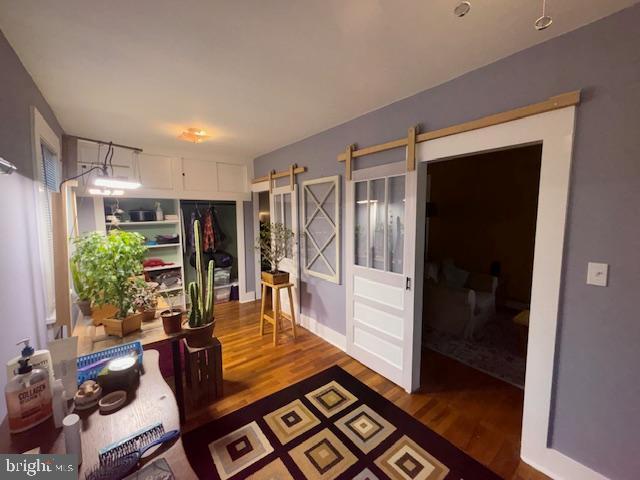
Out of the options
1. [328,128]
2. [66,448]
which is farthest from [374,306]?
[66,448]

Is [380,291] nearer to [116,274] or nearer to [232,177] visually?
[116,274]

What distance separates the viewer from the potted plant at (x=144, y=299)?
1.84 meters

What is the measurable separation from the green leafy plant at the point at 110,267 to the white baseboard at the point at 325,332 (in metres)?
2.05

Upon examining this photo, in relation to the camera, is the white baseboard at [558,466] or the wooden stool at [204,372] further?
the wooden stool at [204,372]

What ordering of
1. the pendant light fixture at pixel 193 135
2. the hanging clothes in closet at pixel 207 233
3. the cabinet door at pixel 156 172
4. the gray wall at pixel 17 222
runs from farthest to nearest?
the hanging clothes in closet at pixel 207 233 < the cabinet door at pixel 156 172 < the pendant light fixture at pixel 193 135 < the gray wall at pixel 17 222

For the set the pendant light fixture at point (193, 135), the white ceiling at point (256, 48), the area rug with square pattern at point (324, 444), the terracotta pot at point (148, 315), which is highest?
the white ceiling at point (256, 48)

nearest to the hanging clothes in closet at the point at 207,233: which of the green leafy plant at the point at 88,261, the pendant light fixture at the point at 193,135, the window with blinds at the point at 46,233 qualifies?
the pendant light fixture at the point at 193,135

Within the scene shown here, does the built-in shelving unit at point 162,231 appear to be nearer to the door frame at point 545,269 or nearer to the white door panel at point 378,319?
the white door panel at point 378,319

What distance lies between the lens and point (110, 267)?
170 centimetres

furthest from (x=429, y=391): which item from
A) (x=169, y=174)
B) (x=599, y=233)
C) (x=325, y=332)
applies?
(x=169, y=174)

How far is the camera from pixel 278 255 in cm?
346

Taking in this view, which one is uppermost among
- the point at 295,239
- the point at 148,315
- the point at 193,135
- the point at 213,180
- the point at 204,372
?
the point at 193,135

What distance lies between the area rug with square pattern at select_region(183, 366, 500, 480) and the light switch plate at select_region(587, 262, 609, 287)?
4.08ft

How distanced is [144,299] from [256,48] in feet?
5.90
